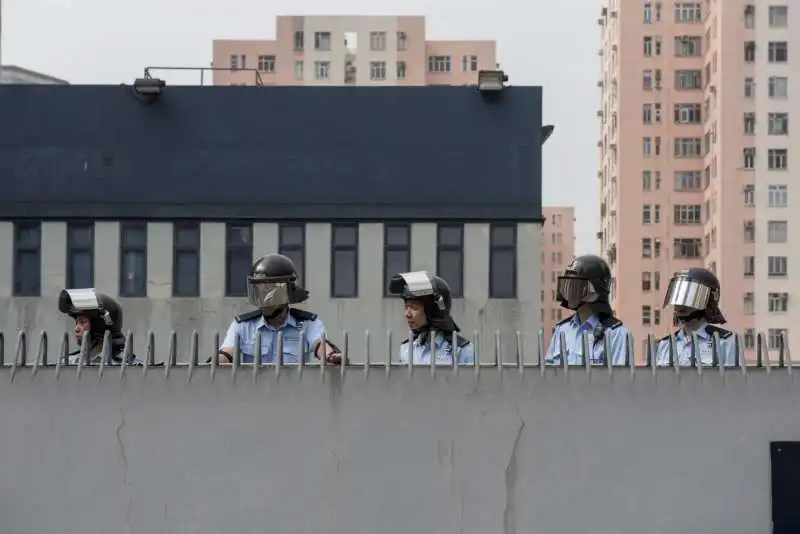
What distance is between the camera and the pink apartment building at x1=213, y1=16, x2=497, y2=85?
13988 centimetres

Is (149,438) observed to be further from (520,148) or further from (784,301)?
(784,301)

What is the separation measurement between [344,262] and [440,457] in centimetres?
3207

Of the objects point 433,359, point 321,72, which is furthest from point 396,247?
point 321,72

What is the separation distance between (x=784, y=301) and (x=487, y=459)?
300 ft

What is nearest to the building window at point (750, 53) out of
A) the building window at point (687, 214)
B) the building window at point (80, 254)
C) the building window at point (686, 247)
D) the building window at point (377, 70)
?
the building window at point (687, 214)

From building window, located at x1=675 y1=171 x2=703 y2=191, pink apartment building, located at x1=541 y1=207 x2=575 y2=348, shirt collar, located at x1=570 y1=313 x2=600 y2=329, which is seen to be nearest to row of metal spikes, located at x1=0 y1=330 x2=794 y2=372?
shirt collar, located at x1=570 y1=313 x2=600 y2=329

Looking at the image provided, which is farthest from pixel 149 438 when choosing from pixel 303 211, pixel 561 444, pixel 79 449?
pixel 303 211

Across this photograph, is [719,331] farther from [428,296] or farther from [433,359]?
[433,359]

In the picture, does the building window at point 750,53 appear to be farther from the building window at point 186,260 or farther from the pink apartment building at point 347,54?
the building window at point 186,260

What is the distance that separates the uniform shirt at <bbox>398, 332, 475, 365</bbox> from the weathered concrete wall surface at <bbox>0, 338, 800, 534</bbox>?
1.07 ft

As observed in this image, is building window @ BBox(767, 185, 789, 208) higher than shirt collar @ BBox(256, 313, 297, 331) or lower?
higher

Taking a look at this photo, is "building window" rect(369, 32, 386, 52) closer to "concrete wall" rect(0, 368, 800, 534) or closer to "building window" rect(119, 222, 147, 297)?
"building window" rect(119, 222, 147, 297)

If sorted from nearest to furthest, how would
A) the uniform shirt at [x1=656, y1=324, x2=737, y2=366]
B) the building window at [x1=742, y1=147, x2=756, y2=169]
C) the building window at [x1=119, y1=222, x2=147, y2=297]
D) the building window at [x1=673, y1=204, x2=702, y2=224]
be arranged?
the uniform shirt at [x1=656, y1=324, x2=737, y2=366] < the building window at [x1=119, y1=222, x2=147, y2=297] < the building window at [x1=742, y1=147, x2=756, y2=169] < the building window at [x1=673, y1=204, x2=702, y2=224]

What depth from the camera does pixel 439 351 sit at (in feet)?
28.3
